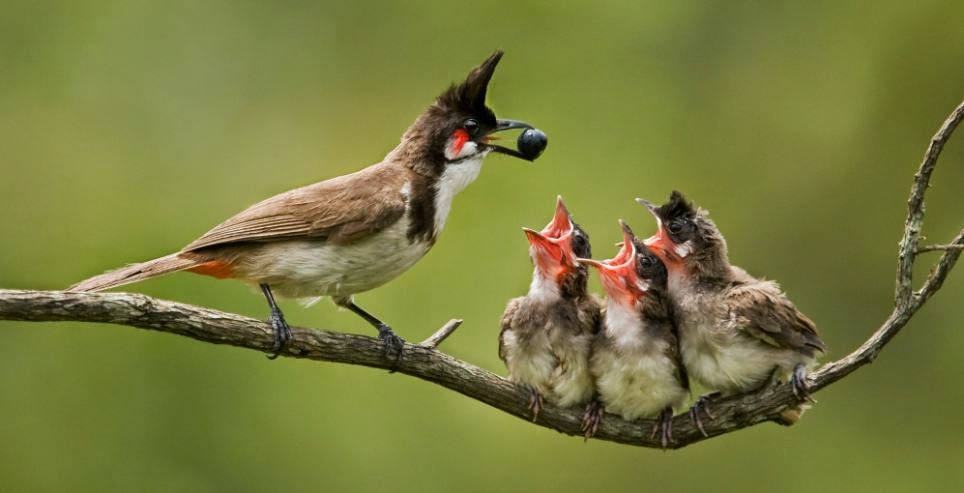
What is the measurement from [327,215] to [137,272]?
2.70 feet

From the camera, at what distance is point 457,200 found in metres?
9.73

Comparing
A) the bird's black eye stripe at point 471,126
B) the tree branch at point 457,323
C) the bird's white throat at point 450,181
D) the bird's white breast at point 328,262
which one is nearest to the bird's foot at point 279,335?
the tree branch at point 457,323

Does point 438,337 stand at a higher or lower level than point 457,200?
lower

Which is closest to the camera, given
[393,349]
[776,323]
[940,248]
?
[940,248]

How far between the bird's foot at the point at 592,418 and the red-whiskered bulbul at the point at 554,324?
0.06m

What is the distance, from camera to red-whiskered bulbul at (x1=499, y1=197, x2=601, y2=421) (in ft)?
17.9

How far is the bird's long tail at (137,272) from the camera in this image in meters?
5.25

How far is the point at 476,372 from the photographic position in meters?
5.39

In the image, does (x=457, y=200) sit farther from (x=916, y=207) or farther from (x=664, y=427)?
(x=916, y=207)

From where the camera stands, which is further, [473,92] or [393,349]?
[473,92]

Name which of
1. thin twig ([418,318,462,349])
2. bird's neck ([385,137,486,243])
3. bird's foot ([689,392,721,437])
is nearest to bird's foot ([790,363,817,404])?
bird's foot ([689,392,721,437])

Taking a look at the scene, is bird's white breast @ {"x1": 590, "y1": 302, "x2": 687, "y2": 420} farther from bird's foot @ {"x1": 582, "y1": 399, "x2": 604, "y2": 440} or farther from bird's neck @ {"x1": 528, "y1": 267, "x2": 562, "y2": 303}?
bird's neck @ {"x1": 528, "y1": 267, "x2": 562, "y2": 303}

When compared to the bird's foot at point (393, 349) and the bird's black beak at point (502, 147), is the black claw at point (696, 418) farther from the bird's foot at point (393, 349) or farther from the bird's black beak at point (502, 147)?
the bird's black beak at point (502, 147)

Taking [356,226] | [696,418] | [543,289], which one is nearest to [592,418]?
[696,418]
